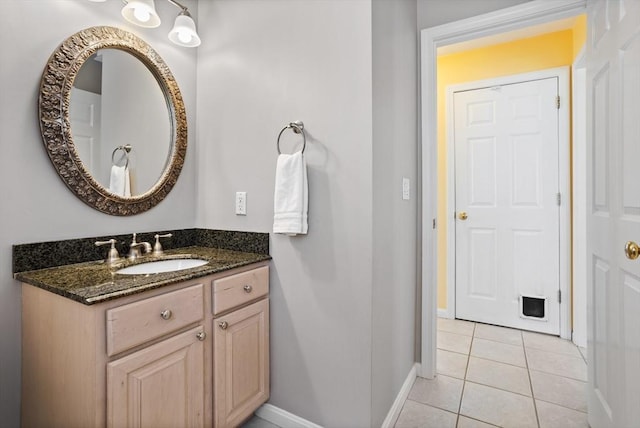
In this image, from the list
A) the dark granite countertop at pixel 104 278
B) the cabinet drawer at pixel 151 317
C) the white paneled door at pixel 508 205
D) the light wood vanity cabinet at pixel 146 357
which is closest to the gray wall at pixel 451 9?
the white paneled door at pixel 508 205

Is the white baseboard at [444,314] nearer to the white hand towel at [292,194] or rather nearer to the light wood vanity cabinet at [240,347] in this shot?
the light wood vanity cabinet at [240,347]

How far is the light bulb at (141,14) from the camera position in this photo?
1.42 metres

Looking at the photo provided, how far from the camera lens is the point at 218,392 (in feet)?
4.25

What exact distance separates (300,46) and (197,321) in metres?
1.27

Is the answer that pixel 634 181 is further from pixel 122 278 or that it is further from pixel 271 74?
→ pixel 122 278

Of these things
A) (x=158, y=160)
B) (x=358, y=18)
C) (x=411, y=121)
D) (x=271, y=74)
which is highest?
(x=358, y=18)

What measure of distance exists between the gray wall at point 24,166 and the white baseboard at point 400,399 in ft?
4.96

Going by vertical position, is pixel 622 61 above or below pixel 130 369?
above

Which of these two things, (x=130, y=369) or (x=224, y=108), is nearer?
(x=130, y=369)

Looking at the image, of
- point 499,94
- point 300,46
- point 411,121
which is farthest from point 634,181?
point 499,94

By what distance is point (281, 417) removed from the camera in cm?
156

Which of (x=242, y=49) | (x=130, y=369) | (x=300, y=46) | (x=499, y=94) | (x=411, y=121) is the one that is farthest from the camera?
(x=499, y=94)

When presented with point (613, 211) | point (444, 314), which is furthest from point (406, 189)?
point (444, 314)

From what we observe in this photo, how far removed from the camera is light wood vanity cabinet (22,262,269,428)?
3.12 feet
